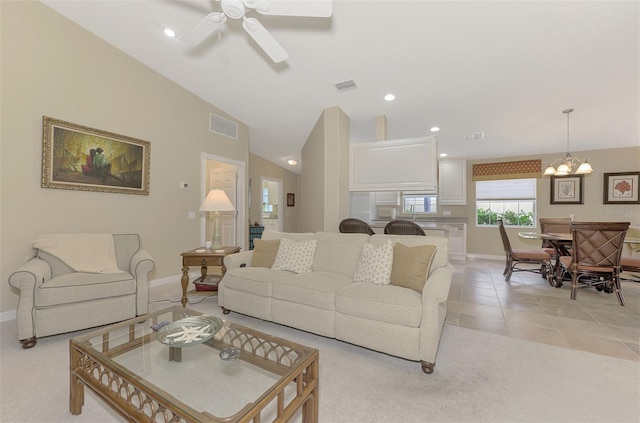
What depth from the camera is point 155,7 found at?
106 inches

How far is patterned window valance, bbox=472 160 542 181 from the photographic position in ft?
19.9

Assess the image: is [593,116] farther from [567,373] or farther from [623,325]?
[567,373]

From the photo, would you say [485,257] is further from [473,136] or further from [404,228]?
[404,228]

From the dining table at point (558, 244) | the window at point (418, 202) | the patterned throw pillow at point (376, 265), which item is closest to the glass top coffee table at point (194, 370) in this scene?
the patterned throw pillow at point (376, 265)

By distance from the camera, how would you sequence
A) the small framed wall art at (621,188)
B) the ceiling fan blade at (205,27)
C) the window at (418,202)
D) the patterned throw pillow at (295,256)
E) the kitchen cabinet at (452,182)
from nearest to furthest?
the ceiling fan blade at (205,27), the patterned throw pillow at (295,256), the small framed wall art at (621,188), the kitchen cabinet at (452,182), the window at (418,202)

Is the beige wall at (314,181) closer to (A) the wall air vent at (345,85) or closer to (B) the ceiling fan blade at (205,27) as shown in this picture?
(A) the wall air vent at (345,85)

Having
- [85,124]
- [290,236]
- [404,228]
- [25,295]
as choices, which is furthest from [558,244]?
[85,124]

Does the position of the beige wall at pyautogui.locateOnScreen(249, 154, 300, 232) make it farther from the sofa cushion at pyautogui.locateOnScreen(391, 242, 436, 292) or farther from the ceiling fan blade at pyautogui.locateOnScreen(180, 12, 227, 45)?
the sofa cushion at pyautogui.locateOnScreen(391, 242, 436, 292)

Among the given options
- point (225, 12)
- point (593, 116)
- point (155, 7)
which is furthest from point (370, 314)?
point (593, 116)

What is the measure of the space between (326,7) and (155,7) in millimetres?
2090

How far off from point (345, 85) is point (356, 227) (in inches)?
79.0

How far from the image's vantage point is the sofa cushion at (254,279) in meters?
2.46

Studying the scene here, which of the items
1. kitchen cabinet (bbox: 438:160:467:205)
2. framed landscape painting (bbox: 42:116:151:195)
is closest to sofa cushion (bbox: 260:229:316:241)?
framed landscape painting (bbox: 42:116:151:195)

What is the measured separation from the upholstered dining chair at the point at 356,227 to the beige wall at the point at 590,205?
429 centimetres
